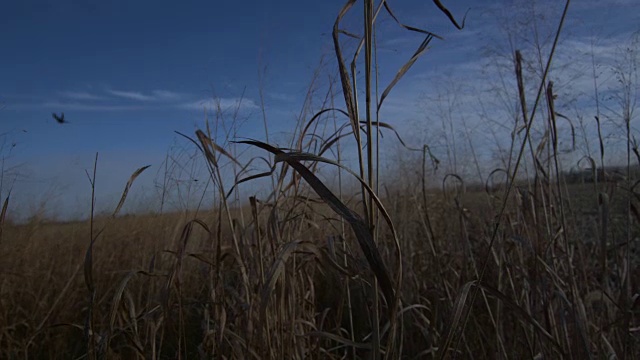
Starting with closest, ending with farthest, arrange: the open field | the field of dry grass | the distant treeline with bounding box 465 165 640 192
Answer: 1. the field of dry grass
2. the open field
3. the distant treeline with bounding box 465 165 640 192

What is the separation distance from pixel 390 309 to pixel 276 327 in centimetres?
71

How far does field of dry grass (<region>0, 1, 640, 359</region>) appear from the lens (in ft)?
2.69

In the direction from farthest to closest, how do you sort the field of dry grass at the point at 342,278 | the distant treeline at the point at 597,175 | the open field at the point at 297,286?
the distant treeline at the point at 597,175
the open field at the point at 297,286
the field of dry grass at the point at 342,278

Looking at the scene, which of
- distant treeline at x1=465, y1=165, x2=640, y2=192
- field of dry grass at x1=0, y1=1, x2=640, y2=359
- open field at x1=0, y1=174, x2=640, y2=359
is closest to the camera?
field of dry grass at x1=0, y1=1, x2=640, y2=359

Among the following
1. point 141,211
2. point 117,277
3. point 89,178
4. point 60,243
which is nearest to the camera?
point 89,178

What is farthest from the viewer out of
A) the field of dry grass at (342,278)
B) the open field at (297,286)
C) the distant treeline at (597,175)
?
the distant treeline at (597,175)

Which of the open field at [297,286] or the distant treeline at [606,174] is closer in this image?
the open field at [297,286]

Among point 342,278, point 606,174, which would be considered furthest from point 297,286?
point 606,174

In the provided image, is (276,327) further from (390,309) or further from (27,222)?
(27,222)

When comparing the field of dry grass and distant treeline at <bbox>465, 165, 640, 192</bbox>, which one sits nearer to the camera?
the field of dry grass

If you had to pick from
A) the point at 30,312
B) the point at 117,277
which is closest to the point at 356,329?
the point at 117,277

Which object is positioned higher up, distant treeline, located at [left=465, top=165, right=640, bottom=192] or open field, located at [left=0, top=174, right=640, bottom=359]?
distant treeline, located at [left=465, top=165, right=640, bottom=192]

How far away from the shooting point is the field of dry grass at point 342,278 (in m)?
0.82

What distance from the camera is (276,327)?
127 centimetres
